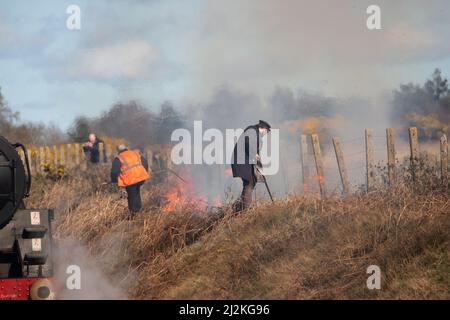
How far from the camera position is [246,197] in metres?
12.5

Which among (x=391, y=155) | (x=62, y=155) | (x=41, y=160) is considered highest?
(x=391, y=155)

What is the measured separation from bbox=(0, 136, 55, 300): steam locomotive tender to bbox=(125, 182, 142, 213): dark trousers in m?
4.69

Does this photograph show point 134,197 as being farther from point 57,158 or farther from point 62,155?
point 57,158

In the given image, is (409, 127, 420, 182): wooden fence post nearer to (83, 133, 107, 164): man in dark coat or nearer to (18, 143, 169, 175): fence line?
(83, 133, 107, 164): man in dark coat

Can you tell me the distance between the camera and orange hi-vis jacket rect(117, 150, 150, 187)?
1459 cm

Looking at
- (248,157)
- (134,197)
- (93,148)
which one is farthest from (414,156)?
(93,148)

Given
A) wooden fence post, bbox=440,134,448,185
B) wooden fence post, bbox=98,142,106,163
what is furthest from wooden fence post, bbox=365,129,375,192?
wooden fence post, bbox=98,142,106,163

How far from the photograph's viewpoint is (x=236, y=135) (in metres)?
17.4

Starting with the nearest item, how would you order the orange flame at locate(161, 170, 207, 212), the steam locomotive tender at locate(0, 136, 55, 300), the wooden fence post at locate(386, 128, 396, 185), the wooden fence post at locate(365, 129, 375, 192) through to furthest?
the steam locomotive tender at locate(0, 136, 55, 300)
the orange flame at locate(161, 170, 207, 212)
the wooden fence post at locate(386, 128, 396, 185)
the wooden fence post at locate(365, 129, 375, 192)

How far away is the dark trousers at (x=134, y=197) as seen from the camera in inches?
534

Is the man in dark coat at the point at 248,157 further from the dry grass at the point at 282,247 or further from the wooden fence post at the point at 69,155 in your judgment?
the wooden fence post at the point at 69,155

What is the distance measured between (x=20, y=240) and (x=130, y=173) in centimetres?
622
